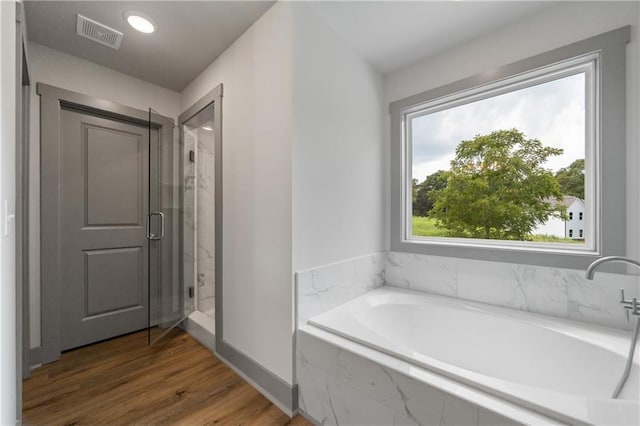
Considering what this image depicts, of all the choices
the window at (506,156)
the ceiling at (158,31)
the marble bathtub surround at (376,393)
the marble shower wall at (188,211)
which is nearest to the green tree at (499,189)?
the window at (506,156)

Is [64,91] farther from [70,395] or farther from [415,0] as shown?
[415,0]

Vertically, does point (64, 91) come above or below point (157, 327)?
above

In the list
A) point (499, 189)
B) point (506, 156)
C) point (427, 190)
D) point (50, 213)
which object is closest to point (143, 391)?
point (50, 213)

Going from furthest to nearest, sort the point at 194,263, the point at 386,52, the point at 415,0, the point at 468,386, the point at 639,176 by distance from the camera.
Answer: the point at 194,263
the point at 386,52
the point at 415,0
the point at 639,176
the point at 468,386

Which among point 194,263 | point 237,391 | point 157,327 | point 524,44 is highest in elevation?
point 524,44

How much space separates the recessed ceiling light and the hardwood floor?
2348mm

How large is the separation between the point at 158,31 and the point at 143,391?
2351 millimetres

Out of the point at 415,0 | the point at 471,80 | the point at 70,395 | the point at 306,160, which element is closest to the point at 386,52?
the point at 415,0

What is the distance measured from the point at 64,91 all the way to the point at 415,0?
2.59 metres

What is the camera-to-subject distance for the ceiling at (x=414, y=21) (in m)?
1.66

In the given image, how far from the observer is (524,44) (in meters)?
1.76

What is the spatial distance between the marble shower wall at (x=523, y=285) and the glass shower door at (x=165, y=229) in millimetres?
1875

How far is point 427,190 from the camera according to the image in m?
2.31

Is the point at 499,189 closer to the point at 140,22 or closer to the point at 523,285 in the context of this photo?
the point at 523,285
